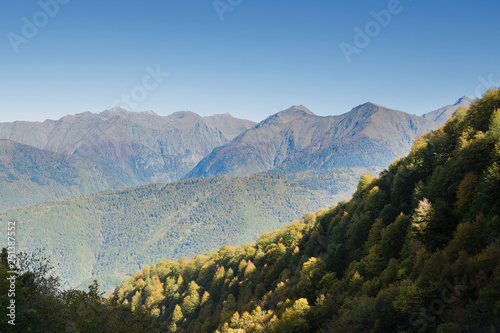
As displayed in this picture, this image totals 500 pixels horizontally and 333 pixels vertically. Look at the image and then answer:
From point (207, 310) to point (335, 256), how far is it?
47.4 m

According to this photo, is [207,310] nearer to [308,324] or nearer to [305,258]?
[305,258]

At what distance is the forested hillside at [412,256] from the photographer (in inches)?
1067

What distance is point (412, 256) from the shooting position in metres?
37.2

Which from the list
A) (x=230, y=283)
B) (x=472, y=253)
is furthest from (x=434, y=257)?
(x=230, y=283)

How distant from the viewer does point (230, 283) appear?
299 feet

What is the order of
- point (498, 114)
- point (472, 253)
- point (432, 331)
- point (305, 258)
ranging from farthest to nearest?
point (305, 258), point (498, 114), point (472, 253), point (432, 331)

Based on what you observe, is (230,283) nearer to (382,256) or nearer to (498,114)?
(382,256)

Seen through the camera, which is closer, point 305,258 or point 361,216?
A: point 361,216

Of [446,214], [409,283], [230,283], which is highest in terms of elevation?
[446,214]

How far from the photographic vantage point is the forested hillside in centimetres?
2709

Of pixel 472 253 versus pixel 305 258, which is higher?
pixel 472 253

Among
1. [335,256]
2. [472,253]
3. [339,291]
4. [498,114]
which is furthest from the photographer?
[335,256]

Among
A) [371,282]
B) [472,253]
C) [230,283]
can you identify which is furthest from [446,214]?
[230,283]

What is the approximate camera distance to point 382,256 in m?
44.6
